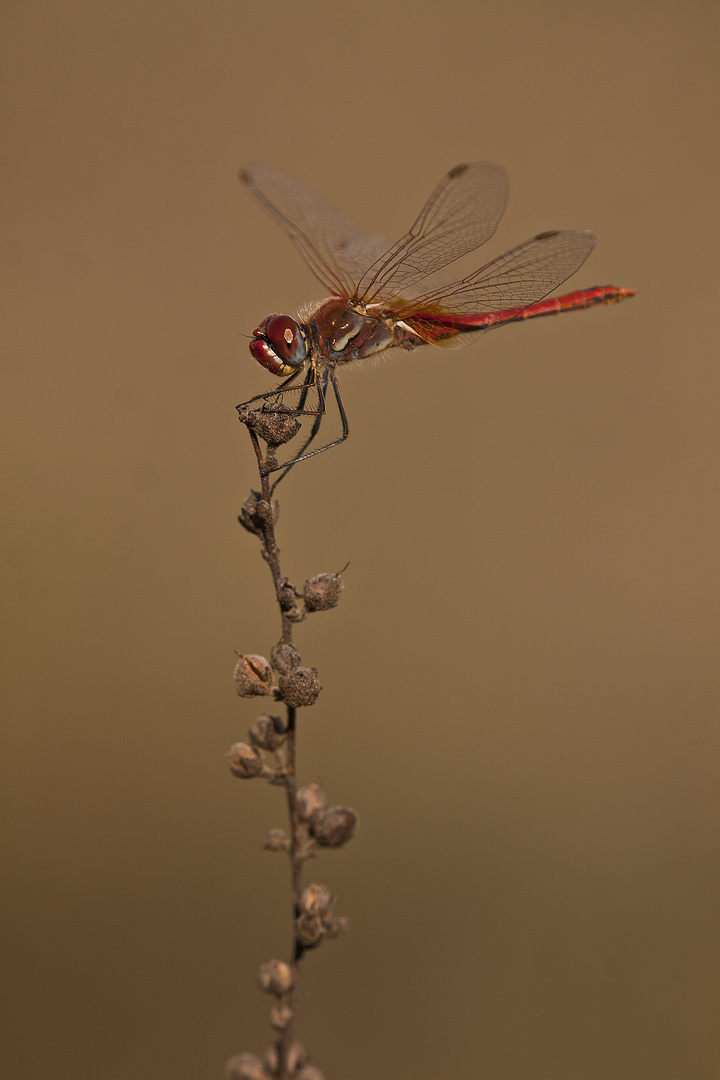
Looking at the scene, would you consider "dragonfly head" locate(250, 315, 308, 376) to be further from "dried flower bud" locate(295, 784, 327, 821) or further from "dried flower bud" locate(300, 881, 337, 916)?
"dried flower bud" locate(300, 881, 337, 916)

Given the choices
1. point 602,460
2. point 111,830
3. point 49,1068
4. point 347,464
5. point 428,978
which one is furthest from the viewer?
point 602,460

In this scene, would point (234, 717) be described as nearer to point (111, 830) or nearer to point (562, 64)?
point (111, 830)

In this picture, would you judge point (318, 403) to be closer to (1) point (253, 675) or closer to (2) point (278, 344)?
(2) point (278, 344)

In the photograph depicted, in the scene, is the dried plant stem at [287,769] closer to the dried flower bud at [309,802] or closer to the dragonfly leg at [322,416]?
the dried flower bud at [309,802]

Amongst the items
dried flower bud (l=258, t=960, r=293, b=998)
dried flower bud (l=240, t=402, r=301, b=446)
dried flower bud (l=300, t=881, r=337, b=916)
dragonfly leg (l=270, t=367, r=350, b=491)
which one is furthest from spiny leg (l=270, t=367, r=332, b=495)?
dried flower bud (l=258, t=960, r=293, b=998)

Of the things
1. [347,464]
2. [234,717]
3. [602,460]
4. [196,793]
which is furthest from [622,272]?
[196,793]
